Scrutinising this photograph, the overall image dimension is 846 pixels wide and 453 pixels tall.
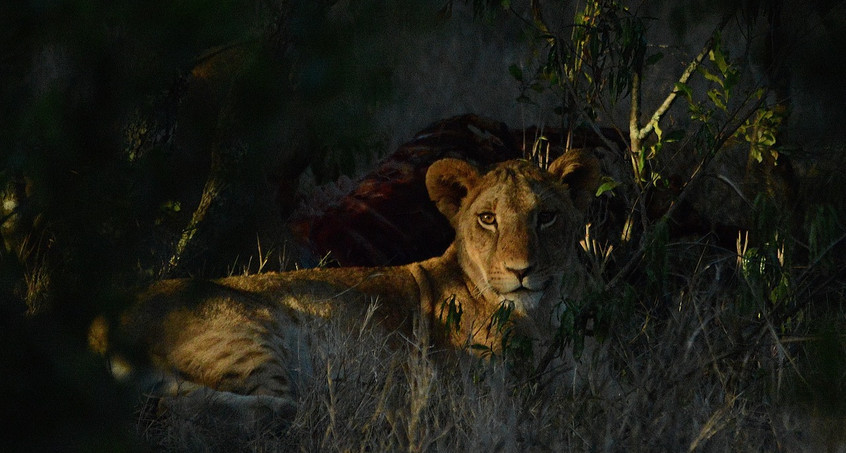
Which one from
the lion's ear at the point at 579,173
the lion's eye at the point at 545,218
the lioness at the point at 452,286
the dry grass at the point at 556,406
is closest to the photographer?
the dry grass at the point at 556,406

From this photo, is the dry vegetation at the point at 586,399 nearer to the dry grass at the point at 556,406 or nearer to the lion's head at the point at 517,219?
the dry grass at the point at 556,406

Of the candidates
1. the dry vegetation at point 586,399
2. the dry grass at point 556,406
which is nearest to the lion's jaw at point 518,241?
the dry vegetation at point 586,399

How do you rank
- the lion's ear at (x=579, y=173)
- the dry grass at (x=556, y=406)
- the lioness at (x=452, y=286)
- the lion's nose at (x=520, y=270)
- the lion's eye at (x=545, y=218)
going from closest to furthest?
the dry grass at (x=556, y=406) < the lioness at (x=452, y=286) < the lion's nose at (x=520, y=270) < the lion's eye at (x=545, y=218) < the lion's ear at (x=579, y=173)

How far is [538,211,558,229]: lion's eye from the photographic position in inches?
194

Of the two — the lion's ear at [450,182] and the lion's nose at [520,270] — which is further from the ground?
the lion's ear at [450,182]

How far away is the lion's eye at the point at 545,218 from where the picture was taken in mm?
4938

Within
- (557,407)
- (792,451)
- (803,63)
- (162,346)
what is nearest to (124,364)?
(162,346)

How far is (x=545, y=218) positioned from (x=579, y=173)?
0.37 metres

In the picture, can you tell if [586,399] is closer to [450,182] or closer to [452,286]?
[452,286]

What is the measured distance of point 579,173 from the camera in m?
5.18

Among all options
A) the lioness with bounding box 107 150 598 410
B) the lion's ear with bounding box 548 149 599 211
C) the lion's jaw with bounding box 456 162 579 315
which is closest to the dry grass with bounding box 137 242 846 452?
the lioness with bounding box 107 150 598 410

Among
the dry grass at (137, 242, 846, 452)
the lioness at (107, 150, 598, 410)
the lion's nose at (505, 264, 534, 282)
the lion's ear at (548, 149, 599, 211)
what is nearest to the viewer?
the dry grass at (137, 242, 846, 452)

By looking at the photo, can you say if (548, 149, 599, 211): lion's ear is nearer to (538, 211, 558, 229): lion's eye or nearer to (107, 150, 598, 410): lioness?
(107, 150, 598, 410): lioness

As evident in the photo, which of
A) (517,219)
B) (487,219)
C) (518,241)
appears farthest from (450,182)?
(518,241)
